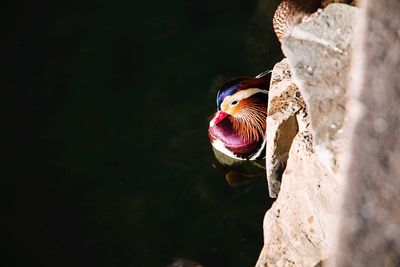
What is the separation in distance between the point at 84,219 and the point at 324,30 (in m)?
2.83

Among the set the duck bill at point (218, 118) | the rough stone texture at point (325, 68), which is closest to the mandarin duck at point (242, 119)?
the duck bill at point (218, 118)

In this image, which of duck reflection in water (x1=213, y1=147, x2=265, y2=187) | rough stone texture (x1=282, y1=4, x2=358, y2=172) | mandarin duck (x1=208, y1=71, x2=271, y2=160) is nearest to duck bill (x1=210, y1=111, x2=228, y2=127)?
mandarin duck (x1=208, y1=71, x2=271, y2=160)

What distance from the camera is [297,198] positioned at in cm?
282

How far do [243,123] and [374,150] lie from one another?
284 centimetres

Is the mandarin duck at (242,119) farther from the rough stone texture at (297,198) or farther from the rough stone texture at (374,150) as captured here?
the rough stone texture at (374,150)

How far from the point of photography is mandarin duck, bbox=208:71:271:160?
4.31 m

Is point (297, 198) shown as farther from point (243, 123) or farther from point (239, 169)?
point (239, 169)

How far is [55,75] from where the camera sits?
5.20 metres

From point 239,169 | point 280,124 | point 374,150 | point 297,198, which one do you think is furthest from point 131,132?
point 374,150

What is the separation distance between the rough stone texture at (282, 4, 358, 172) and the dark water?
7.19 ft

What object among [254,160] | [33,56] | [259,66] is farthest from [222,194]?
[33,56]

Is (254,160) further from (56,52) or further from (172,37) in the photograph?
(56,52)

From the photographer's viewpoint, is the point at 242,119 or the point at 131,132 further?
the point at 131,132

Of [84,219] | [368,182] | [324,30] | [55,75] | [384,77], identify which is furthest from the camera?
[55,75]
